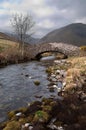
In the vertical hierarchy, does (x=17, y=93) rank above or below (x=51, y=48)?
below

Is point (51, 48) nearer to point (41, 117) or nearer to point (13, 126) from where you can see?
point (41, 117)

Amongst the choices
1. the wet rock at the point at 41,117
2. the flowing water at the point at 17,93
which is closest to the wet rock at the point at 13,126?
the wet rock at the point at 41,117

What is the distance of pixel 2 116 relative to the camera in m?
15.0

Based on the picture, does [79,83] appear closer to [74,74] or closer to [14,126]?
[74,74]

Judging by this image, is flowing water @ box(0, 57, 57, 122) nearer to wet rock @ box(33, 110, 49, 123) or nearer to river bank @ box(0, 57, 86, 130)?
river bank @ box(0, 57, 86, 130)

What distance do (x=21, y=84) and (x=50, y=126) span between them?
12232 millimetres

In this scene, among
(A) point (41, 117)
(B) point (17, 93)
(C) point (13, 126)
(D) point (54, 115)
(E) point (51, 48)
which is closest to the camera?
(C) point (13, 126)

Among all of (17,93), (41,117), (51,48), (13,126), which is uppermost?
(51,48)

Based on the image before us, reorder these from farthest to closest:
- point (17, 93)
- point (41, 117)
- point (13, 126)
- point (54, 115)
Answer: point (17, 93) < point (54, 115) < point (41, 117) < point (13, 126)

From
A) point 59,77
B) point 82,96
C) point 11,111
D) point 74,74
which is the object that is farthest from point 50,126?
point 59,77

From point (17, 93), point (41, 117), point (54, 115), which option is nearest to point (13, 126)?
point (41, 117)

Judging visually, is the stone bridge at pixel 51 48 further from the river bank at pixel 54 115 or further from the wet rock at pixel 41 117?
the wet rock at pixel 41 117

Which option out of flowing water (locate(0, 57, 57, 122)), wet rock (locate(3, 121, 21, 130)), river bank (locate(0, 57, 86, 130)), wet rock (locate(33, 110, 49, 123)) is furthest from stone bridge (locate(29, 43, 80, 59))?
wet rock (locate(3, 121, 21, 130))

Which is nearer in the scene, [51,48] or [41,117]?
[41,117]
